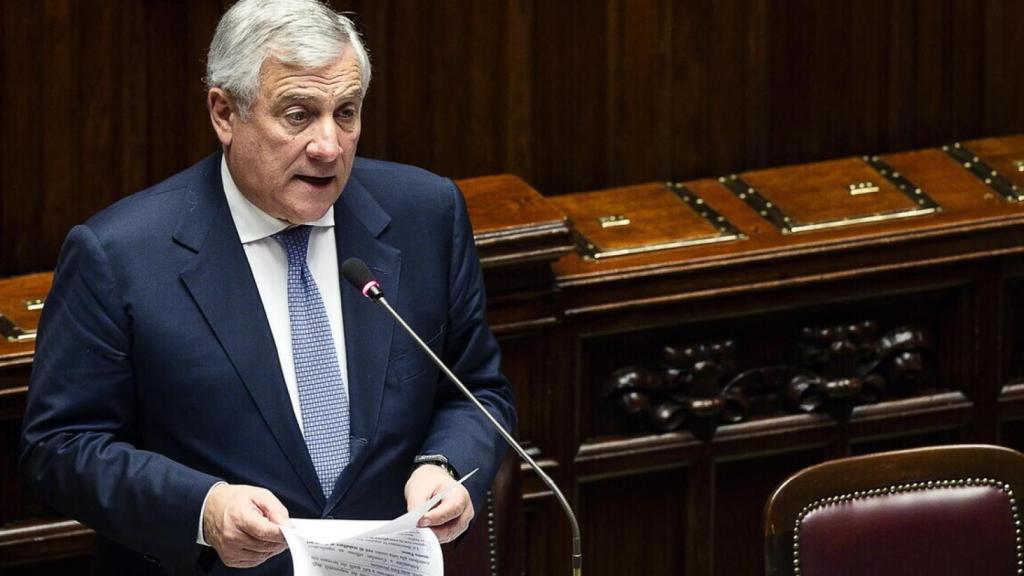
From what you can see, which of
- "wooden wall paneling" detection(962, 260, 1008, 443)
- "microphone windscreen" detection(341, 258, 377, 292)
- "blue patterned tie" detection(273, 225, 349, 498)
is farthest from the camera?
"wooden wall paneling" detection(962, 260, 1008, 443)

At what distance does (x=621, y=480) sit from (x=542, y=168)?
0.71m

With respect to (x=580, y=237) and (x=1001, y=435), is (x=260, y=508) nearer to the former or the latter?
(x=580, y=237)

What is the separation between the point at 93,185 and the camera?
4.08 m

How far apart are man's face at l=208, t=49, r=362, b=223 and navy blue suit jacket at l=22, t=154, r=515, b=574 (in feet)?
0.36

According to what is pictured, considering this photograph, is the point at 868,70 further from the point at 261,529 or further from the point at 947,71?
the point at 261,529

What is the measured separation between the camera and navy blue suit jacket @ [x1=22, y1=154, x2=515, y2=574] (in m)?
2.98

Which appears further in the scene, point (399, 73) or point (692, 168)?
point (692, 168)

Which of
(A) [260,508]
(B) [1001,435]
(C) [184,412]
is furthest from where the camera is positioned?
(B) [1001,435]

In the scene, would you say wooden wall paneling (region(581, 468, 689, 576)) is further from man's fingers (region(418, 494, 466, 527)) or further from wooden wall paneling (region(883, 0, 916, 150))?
man's fingers (region(418, 494, 466, 527))

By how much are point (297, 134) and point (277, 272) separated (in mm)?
233

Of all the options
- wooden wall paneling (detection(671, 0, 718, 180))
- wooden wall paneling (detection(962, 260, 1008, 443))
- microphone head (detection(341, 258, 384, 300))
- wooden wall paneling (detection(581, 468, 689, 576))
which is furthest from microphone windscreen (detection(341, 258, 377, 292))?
wooden wall paneling (detection(962, 260, 1008, 443))

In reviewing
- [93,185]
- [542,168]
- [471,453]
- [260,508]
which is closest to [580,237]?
[542,168]

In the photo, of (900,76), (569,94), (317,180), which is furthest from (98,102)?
(900,76)

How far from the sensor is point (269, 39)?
9.71 feet
